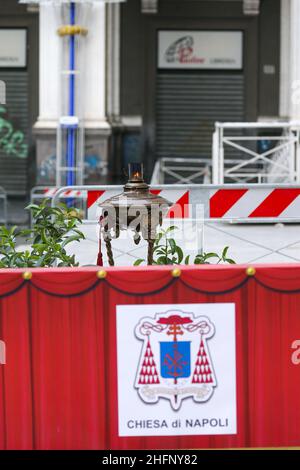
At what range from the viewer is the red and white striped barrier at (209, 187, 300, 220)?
837 centimetres

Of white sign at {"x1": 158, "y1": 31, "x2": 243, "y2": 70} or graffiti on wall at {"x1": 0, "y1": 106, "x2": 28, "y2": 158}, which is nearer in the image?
white sign at {"x1": 158, "y1": 31, "x2": 243, "y2": 70}

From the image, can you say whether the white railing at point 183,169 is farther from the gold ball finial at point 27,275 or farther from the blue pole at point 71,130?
the gold ball finial at point 27,275

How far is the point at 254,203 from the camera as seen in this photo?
331 inches

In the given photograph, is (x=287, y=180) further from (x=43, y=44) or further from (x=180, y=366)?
(x=180, y=366)

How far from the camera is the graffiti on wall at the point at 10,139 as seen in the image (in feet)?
62.6

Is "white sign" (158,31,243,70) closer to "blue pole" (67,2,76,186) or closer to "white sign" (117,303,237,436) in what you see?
"blue pole" (67,2,76,186)

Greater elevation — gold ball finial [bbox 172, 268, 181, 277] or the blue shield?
gold ball finial [bbox 172, 268, 181, 277]

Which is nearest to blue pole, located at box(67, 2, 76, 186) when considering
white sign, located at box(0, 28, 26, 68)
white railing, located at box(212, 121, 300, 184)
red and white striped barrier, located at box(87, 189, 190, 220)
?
white railing, located at box(212, 121, 300, 184)

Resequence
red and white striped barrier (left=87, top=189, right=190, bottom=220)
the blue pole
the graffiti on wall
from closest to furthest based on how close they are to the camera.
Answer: red and white striped barrier (left=87, top=189, right=190, bottom=220), the blue pole, the graffiti on wall

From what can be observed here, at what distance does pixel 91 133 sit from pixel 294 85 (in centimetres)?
414
